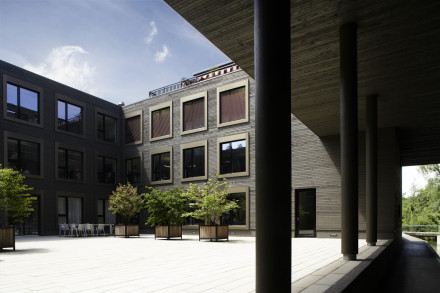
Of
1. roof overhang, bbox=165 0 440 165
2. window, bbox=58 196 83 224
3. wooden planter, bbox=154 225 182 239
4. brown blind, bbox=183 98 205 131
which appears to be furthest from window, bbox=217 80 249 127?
window, bbox=58 196 83 224

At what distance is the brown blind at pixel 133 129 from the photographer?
25.0 metres

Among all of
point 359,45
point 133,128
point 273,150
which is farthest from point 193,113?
point 273,150

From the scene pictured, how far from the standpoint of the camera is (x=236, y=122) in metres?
19.7

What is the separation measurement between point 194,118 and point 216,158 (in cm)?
312

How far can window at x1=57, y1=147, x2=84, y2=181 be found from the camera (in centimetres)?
2180

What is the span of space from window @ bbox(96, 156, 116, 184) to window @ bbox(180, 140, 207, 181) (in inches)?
239

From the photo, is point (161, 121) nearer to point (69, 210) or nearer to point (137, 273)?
point (69, 210)

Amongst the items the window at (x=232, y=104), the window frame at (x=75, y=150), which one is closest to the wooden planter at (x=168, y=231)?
the window at (x=232, y=104)

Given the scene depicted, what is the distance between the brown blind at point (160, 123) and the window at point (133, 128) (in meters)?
1.30

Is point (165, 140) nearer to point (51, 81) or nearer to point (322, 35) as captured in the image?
point (51, 81)

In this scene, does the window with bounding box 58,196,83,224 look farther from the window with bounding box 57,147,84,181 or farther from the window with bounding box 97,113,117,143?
the window with bounding box 97,113,117,143

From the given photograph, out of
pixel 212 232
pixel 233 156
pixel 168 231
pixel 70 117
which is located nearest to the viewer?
pixel 212 232

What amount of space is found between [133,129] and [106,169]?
331cm

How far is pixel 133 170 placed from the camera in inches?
987
